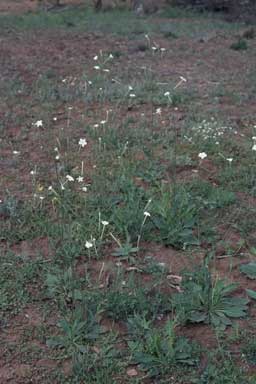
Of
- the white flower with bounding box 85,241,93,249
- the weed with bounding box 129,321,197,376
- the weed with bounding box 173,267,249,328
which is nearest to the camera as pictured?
the weed with bounding box 129,321,197,376

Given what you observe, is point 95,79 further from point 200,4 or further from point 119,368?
point 200,4

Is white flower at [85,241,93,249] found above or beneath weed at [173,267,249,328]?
above

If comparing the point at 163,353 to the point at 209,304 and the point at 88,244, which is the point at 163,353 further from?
the point at 88,244

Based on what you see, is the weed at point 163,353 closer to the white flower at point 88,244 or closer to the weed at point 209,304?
the weed at point 209,304

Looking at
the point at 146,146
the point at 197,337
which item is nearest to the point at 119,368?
the point at 197,337

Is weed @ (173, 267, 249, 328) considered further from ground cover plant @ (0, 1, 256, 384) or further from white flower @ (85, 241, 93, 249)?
white flower @ (85, 241, 93, 249)

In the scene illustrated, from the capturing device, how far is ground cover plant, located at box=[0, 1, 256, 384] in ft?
8.71

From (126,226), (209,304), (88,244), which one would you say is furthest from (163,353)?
(126,226)

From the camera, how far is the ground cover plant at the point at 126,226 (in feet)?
8.71

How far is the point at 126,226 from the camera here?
3.36m

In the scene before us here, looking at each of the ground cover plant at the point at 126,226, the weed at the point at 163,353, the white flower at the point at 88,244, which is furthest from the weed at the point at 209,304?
the white flower at the point at 88,244

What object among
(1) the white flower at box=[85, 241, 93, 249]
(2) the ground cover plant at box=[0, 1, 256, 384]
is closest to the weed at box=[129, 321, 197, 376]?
(2) the ground cover plant at box=[0, 1, 256, 384]

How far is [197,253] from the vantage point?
3309 millimetres

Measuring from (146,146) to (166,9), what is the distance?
8.32 m
